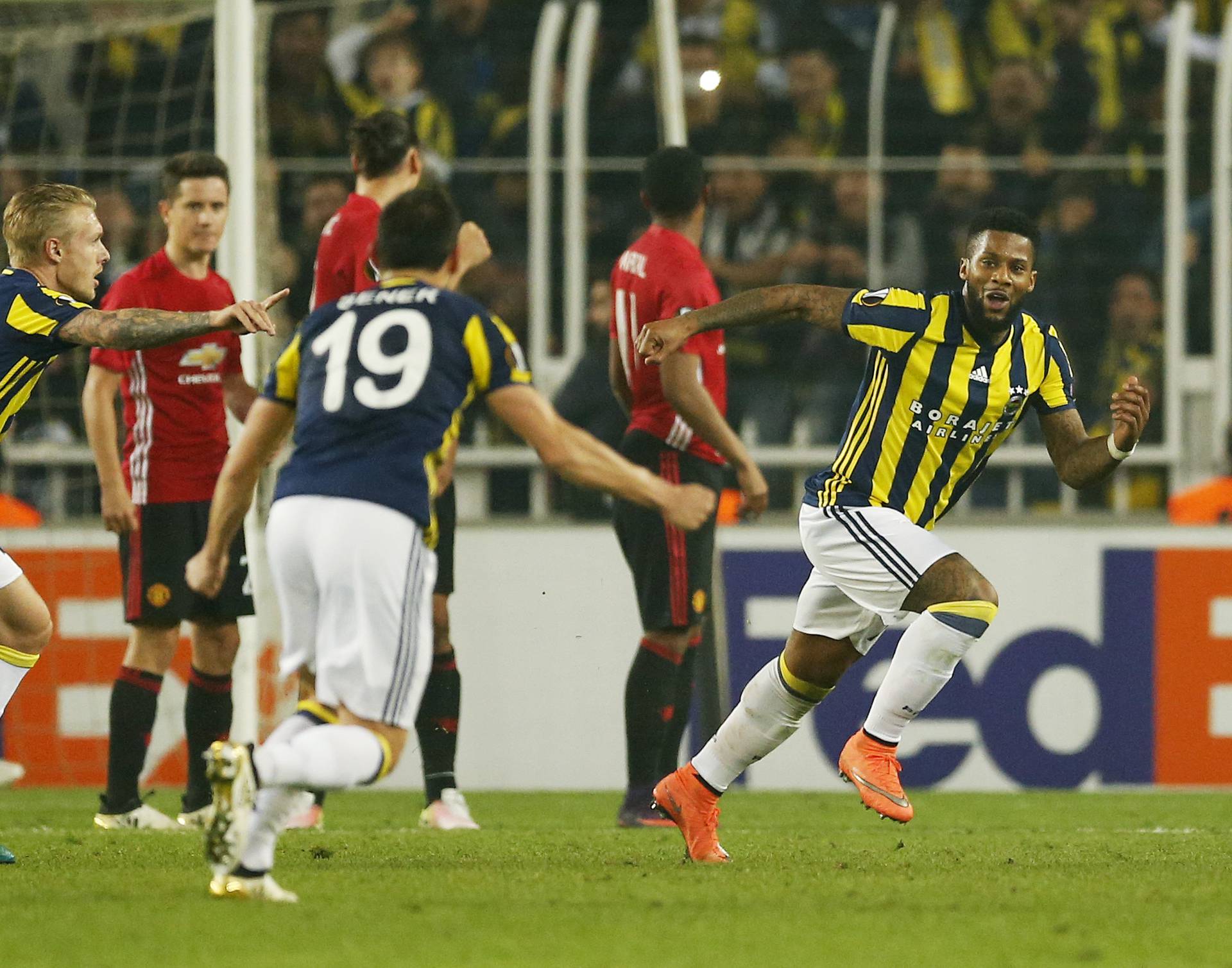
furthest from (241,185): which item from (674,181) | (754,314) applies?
(754,314)

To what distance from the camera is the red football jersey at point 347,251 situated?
612cm

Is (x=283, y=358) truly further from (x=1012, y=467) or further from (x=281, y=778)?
(x=1012, y=467)

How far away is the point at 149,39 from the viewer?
352 inches

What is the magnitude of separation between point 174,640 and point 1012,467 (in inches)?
195

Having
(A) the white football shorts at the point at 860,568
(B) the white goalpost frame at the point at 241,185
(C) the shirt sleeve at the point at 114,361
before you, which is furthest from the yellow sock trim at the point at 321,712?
(B) the white goalpost frame at the point at 241,185

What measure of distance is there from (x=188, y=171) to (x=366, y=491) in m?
2.75

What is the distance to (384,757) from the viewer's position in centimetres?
427

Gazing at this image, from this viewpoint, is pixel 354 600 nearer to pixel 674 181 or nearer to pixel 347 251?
pixel 347 251

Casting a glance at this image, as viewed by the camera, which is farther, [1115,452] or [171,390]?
[171,390]

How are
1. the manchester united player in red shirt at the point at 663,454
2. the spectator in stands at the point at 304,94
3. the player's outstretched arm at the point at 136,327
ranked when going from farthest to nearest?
1. the spectator in stands at the point at 304,94
2. the manchester united player in red shirt at the point at 663,454
3. the player's outstretched arm at the point at 136,327

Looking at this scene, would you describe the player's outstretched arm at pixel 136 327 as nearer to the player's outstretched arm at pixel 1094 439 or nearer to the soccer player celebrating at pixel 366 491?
the soccer player celebrating at pixel 366 491

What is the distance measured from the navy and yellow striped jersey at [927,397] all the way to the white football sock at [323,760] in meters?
2.02

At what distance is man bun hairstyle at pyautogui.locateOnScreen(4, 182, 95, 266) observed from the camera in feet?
18.1

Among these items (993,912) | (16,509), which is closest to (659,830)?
(993,912)
